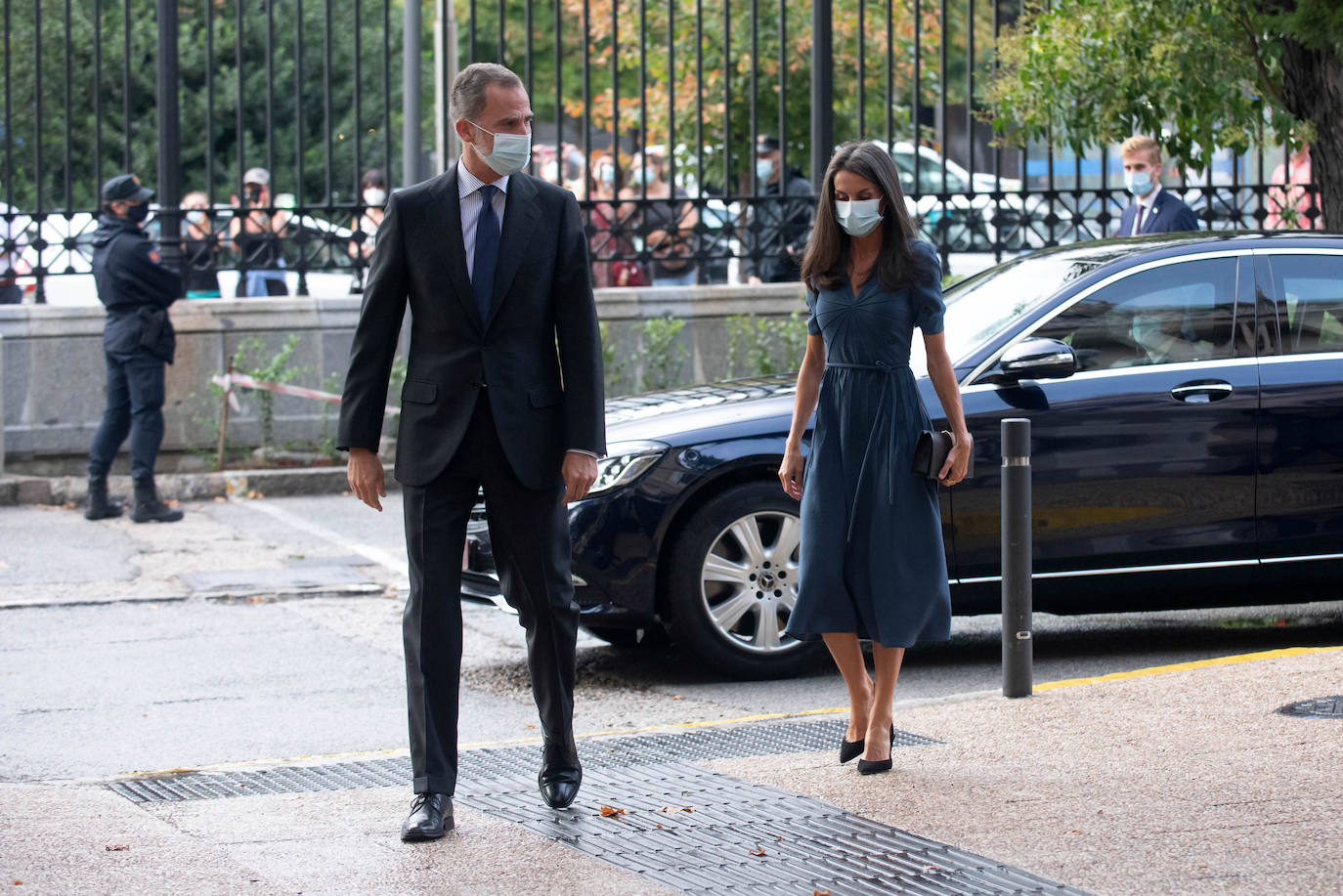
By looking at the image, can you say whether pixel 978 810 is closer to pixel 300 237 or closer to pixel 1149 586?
pixel 1149 586

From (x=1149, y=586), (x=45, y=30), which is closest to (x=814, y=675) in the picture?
(x=1149, y=586)

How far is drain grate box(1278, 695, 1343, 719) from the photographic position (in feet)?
17.9

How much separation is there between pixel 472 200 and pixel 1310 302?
389 centimetres

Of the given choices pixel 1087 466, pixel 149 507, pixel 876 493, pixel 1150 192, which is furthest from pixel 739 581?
pixel 149 507

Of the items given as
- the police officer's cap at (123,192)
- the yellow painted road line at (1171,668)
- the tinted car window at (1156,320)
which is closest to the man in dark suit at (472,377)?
the yellow painted road line at (1171,668)

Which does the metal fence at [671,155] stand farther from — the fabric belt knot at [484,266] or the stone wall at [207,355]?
the fabric belt knot at [484,266]

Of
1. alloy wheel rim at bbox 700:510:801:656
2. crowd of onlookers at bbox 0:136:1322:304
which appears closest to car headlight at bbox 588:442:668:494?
alloy wheel rim at bbox 700:510:801:656

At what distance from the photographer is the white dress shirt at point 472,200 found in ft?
14.9

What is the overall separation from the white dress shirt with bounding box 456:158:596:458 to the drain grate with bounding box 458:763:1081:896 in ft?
3.08

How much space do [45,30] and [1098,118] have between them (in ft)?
59.4

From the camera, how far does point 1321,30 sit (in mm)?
7750

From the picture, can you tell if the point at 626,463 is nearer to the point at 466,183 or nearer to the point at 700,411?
the point at 700,411

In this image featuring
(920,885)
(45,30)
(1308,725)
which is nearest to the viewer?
(920,885)

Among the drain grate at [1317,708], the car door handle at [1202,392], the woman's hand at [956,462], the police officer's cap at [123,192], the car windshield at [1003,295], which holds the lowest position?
the drain grate at [1317,708]
